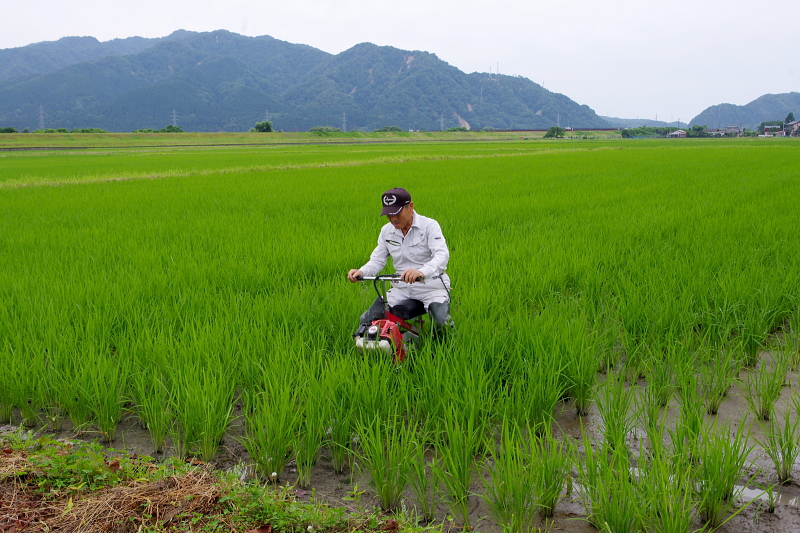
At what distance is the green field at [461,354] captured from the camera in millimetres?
1885

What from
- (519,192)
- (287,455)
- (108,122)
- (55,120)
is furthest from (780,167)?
(55,120)

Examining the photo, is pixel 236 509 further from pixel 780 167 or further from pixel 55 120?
pixel 55 120

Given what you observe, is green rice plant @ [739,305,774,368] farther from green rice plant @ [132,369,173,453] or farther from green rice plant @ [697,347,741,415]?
green rice plant @ [132,369,173,453]

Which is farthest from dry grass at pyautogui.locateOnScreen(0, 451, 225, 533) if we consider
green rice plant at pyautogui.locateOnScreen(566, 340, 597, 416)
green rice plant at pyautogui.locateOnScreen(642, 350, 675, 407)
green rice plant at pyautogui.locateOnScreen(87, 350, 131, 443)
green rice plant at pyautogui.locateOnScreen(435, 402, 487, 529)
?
green rice plant at pyautogui.locateOnScreen(642, 350, 675, 407)

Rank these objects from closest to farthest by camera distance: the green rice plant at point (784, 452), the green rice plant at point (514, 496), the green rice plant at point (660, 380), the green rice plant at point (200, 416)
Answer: the green rice plant at point (514, 496) → the green rice plant at point (784, 452) → the green rice plant at point (200, 416) → the green rice plant at point (660, 380)

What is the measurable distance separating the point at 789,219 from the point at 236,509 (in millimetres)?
7108

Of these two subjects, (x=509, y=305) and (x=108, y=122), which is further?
(x=108, y=122)

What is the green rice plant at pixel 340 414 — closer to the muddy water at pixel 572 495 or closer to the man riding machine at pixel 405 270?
the muddy water at pixel 572 495

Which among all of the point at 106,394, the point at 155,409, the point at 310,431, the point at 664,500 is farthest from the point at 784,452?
the point at 106,394

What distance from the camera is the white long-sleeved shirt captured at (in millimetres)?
2820

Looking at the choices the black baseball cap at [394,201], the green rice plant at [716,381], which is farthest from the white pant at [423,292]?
the green rice plant at [716,381]

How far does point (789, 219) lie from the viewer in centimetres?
638

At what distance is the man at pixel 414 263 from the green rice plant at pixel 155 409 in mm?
1024

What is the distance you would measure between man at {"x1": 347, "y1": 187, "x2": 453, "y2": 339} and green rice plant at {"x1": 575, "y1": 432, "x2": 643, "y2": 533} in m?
1.23
